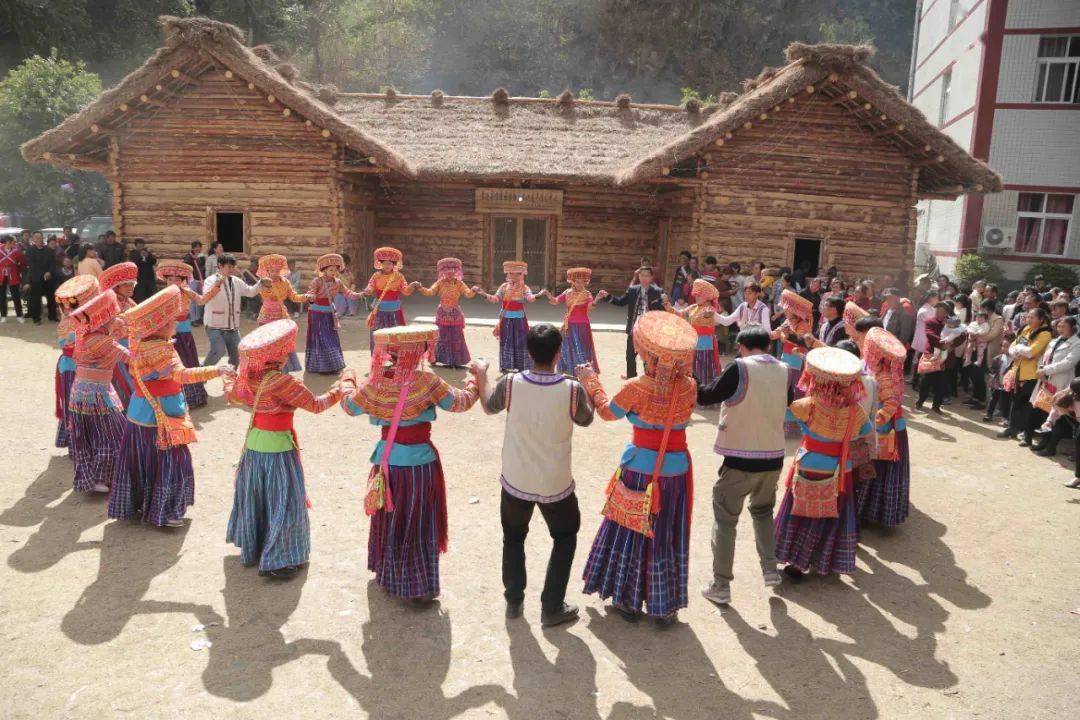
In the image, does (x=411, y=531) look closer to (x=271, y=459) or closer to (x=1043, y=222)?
(x=271, y=459)

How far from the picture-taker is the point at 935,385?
9742mm

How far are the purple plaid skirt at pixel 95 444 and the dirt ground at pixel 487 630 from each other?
0.22 meters

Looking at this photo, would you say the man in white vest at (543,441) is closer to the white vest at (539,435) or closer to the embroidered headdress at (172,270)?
the white vest at (539,435)

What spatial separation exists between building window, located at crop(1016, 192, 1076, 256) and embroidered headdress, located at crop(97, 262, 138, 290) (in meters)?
20.3

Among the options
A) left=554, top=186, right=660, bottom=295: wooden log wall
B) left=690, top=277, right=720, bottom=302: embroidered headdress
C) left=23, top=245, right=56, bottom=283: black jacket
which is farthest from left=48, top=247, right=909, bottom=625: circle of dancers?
left=554, top=186, right=660, bottom=295: wooden log wall

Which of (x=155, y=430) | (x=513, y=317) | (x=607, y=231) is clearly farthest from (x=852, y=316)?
(x=607, y=231)

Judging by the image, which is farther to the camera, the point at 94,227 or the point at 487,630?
the point at 94,227

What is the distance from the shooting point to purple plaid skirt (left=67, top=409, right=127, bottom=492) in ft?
19.1

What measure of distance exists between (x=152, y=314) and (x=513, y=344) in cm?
575

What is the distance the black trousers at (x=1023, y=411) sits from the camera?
8188 millimetres

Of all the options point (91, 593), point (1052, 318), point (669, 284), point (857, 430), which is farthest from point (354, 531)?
point (669, 284)

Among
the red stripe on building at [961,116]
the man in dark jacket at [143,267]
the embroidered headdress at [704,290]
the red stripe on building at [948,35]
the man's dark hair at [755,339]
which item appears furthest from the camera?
the red stripe on building at [948,35]

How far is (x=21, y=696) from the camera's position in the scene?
3609 millimetres

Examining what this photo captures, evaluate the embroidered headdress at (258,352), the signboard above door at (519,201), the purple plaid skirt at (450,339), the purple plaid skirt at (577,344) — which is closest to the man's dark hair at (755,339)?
the embroidered headdress at (258,352)
